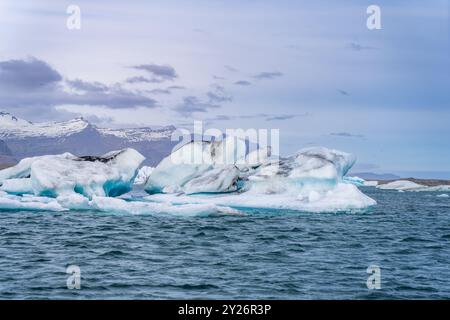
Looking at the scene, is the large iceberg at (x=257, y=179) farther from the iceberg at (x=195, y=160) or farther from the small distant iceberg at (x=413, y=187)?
the small distant iceberg at (x=413, y=187)

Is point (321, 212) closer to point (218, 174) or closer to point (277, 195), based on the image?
point (277, 195)

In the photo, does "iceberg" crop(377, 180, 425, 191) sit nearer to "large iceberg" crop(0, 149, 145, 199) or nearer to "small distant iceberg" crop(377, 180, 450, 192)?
"small distant iceberg" crop(377, 180, 450, 192)

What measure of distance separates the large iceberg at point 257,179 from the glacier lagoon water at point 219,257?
239 cm

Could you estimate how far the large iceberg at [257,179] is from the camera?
2897 cm

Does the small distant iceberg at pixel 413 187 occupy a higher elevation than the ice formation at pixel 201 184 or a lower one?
lower

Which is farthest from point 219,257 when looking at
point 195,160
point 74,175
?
point 195,160

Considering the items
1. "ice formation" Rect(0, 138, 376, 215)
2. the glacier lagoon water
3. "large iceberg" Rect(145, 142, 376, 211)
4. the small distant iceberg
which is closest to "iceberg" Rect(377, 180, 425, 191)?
the small distant iceberg

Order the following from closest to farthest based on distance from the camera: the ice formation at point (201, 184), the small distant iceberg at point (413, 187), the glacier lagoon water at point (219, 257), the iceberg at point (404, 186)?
the glacier lagoon water at point (219, 257) < the ice formation at point (201, 184) < the small distant iceberg at point (413, 187) < the iceberg at point (404, 186)

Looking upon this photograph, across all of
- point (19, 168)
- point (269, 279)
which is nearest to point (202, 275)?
point (269, 279)

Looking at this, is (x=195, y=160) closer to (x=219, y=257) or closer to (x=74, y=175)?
(x=74, y=175)

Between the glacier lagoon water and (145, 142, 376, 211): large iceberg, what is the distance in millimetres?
2387

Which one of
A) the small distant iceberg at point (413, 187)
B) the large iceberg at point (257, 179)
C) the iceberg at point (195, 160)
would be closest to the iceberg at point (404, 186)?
the small distant iceberg at point (413, 187)

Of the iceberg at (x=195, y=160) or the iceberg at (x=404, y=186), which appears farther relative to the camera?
the iceberg at (x=404, y=186)

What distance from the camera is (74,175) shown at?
29.1 meters
